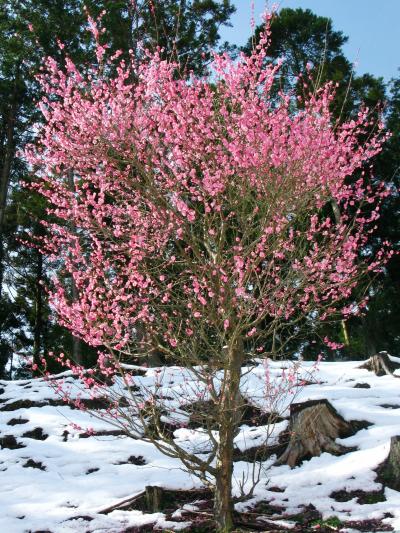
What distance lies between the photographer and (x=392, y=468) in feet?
18.6

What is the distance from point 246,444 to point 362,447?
173 cm

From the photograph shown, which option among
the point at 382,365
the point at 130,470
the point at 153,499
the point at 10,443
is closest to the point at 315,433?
the point at 153,499

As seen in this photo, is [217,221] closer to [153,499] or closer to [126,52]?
[153,499]

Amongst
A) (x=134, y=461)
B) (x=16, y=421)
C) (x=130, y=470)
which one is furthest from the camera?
(x=16, y=421)

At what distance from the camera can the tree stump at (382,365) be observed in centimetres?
938

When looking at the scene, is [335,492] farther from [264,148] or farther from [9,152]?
[9,152]

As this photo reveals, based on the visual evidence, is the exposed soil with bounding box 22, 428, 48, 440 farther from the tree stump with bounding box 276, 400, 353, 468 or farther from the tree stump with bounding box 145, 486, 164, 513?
the tree stump with bounding box 276, 400, 353, 468

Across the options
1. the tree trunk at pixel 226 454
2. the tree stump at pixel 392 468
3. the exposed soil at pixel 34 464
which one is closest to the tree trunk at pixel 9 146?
the exposed soil at pixel 34 464

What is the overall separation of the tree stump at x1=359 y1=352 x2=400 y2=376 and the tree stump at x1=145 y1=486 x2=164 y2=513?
5.35 metres

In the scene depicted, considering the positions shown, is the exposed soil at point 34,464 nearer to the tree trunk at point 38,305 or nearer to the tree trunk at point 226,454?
the tree trunk at point 226,454

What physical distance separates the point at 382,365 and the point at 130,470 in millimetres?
5245

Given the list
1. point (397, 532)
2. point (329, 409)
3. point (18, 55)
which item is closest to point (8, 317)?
point (18, 55)

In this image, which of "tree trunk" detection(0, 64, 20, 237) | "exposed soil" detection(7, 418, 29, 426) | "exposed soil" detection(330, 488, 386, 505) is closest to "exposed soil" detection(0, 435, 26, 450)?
"exposed soil" detection(7, 418, 29, 426)

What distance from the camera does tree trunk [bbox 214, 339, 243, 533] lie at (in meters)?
5.03
